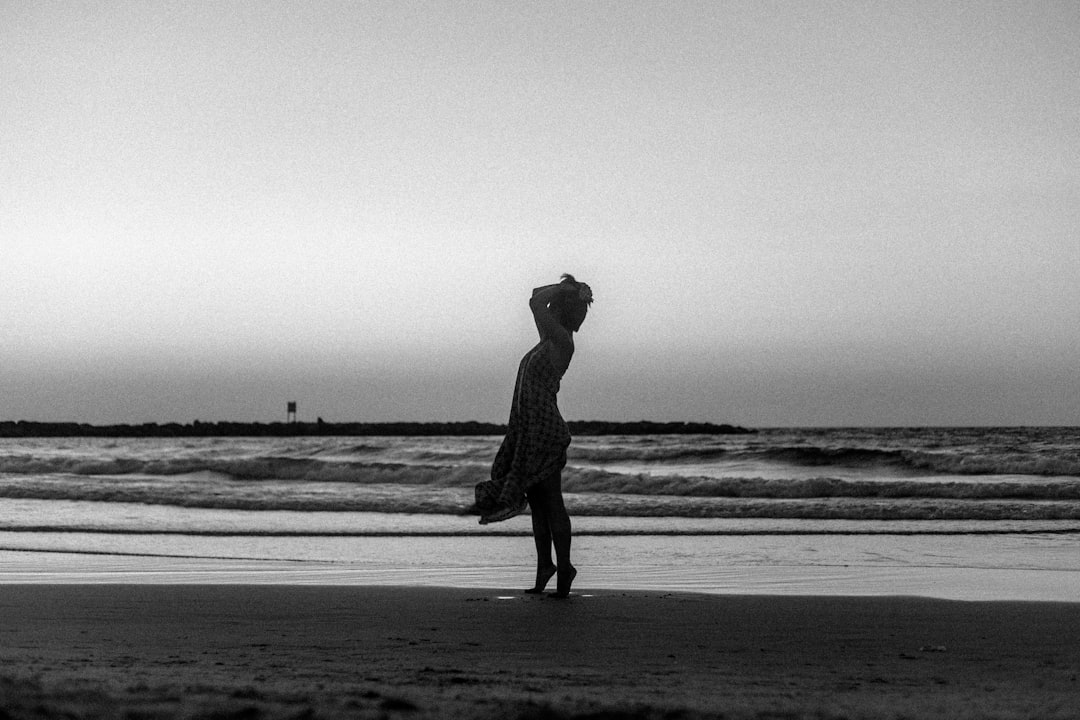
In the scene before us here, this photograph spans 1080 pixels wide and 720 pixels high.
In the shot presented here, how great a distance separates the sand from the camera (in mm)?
3291

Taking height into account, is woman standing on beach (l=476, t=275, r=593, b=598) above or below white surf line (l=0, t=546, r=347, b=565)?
above

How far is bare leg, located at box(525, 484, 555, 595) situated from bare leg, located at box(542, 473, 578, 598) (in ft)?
0.08

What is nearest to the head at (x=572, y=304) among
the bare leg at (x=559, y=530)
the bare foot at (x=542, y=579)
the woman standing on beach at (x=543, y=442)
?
the woman standing on beach at (x=543, y=442)

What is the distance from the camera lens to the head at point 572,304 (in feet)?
22.3

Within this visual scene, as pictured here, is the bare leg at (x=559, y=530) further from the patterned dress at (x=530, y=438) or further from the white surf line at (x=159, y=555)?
the white surf line at (x=159, y=555)

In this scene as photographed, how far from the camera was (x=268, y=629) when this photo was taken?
5410 millimetres

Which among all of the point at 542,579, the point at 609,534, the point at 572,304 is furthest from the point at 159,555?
the point at 572,304

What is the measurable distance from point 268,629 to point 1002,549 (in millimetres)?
7628

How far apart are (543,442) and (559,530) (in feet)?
1.78

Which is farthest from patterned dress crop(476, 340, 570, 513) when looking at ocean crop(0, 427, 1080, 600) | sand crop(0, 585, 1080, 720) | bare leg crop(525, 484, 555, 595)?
ocean crop(0, 427, 1080, 600)

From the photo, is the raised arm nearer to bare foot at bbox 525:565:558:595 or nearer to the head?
the head

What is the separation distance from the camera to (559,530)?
665cm

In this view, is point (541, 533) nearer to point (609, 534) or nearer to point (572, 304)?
point (572, 304)

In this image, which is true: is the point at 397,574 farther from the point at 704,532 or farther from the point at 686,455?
the point at 686,455
